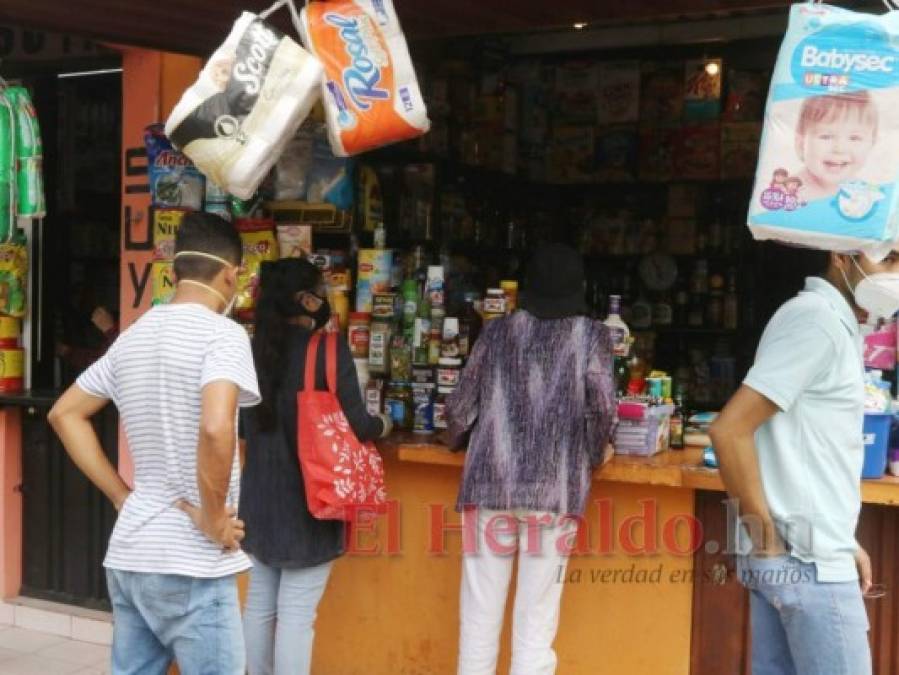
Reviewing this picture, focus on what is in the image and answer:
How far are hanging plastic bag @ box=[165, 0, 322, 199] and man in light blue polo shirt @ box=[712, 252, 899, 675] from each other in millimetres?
1533

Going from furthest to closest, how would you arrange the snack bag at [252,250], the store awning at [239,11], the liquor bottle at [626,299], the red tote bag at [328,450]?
the liquor bottle at [626,299] → the snack bag at [252,250] → the store awning at [239,11] → the red tote bag at [328,450]

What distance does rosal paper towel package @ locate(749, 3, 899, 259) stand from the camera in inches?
113

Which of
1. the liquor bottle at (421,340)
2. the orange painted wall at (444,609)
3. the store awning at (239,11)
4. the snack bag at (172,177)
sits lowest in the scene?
the orange painted wall at (444,609)

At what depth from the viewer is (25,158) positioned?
4555 mm

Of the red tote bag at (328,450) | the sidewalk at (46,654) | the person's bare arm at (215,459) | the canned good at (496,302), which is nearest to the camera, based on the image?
the person's bare arm at (215,459)

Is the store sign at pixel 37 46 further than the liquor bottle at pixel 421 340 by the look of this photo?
Yes

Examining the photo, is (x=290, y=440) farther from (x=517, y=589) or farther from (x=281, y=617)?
(x=517, y=589)

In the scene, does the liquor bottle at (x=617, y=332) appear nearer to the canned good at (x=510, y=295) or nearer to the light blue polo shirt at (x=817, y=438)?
the canned good at (x=510, y=295)

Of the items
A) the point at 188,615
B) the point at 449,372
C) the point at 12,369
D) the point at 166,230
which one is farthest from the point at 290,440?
the point at 12,369

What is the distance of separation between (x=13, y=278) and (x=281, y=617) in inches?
96.7

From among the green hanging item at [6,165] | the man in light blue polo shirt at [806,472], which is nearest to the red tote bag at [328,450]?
the man in light blue polo shirt at [806,472]

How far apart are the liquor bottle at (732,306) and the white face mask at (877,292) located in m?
4.23

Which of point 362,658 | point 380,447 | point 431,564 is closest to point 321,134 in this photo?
point 380,447

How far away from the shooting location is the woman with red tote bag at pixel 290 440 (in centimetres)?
374
